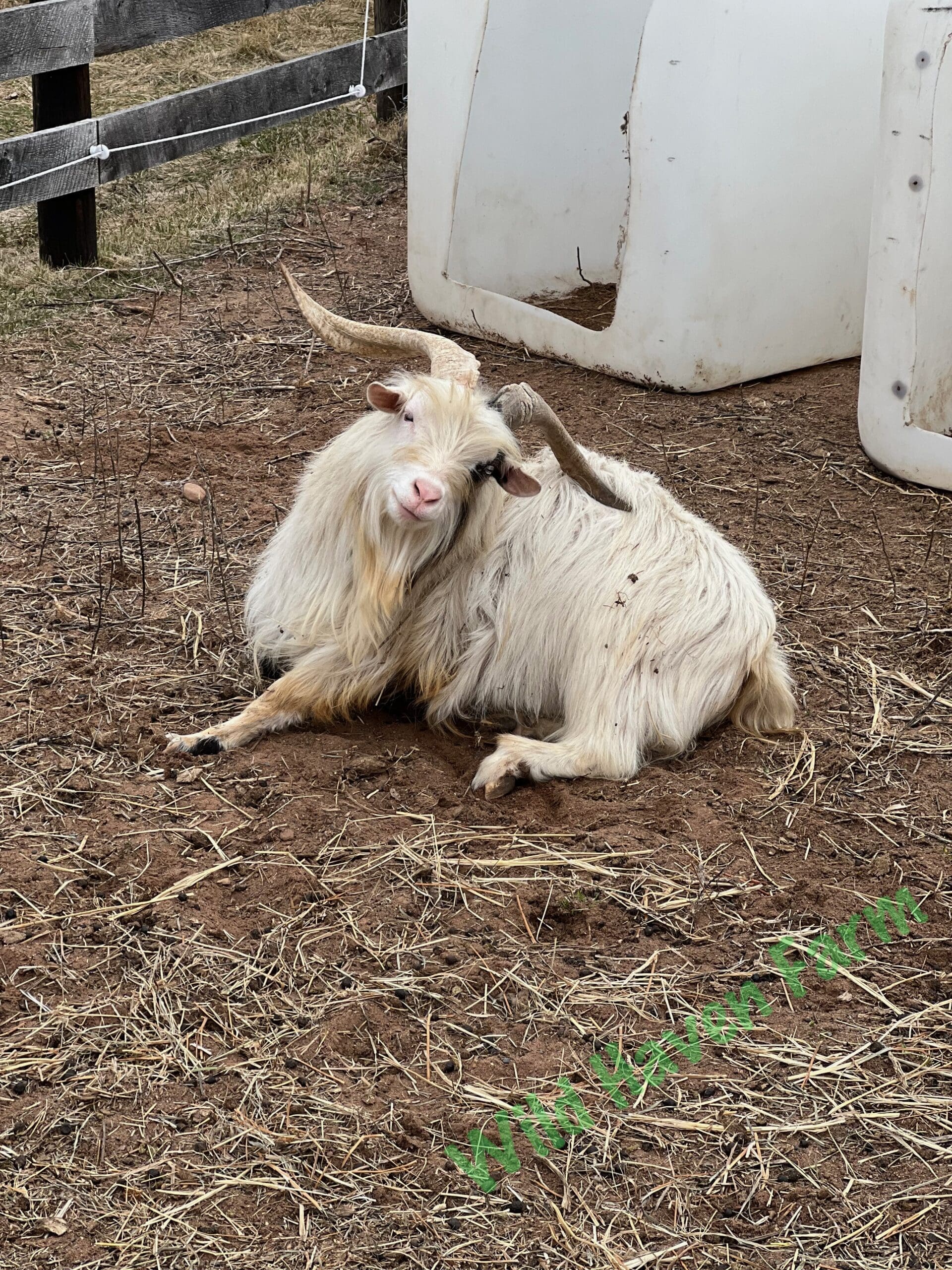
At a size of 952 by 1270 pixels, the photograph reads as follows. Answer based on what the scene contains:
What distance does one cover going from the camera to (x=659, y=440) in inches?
231

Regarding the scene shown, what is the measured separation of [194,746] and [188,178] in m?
6.25

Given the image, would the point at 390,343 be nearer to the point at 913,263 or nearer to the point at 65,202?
the point at 913,263

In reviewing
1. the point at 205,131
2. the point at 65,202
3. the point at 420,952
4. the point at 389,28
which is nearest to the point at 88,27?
the point at 65,202

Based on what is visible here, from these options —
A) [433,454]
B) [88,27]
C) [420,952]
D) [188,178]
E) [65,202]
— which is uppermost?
[88,27]

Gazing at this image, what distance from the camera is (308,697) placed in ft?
12.4

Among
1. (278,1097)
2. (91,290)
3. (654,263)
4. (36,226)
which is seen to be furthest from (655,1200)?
(36,226)

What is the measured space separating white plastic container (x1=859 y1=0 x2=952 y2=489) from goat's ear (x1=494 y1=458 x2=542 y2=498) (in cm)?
238

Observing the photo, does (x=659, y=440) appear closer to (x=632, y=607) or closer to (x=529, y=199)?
(x=529, y=199)

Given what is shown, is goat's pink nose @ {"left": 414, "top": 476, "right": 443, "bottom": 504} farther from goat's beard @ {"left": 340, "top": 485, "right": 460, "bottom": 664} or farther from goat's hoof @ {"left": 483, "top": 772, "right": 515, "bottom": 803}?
goat's hoof @ {"left": 483, "top": 772, "right": 515, "bottom": 803}

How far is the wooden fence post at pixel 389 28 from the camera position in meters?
9.49

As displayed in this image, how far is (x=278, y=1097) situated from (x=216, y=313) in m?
5.01

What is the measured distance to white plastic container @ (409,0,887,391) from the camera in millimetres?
5719

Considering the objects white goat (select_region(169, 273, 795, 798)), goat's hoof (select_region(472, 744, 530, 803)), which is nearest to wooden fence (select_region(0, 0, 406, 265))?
white goat (select_region(169, 273, 795, 798))

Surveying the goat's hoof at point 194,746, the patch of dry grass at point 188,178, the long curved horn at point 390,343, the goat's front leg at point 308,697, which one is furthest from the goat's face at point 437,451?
the patch of dry grass at point 188,178
